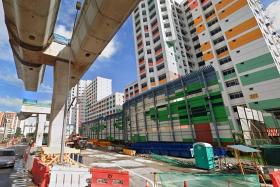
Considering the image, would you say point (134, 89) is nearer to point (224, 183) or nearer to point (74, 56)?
point (74, 56)

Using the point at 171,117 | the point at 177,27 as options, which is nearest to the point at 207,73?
the point at 171,117

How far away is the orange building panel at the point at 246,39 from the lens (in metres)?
32.2

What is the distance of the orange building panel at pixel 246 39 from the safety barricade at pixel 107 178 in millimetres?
37152

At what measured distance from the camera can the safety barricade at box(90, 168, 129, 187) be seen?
7.34 meters

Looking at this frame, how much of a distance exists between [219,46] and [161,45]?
16.8 metres

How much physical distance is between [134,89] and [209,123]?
41.6 metres

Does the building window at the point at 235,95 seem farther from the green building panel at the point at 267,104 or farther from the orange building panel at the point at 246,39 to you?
the orange building panel at the point at 246,39

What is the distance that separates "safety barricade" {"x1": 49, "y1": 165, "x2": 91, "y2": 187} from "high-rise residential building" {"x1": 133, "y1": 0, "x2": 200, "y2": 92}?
4010cm

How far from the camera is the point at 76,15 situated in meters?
9.51

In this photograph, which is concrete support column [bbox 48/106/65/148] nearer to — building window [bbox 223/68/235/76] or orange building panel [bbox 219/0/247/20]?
building window [bbox 223/68/235/76]

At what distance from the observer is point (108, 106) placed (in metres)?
97.2

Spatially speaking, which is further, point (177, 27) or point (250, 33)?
point (177, 27)

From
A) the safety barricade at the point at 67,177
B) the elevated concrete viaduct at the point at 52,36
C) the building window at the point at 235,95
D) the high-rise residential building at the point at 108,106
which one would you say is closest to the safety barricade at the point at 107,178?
the safety barricade at the point at 67,177

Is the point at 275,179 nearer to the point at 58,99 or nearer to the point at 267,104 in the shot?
the point at 58,99
